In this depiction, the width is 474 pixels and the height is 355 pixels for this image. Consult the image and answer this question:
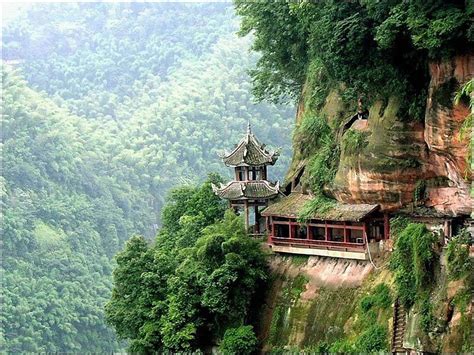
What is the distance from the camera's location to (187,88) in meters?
93.8

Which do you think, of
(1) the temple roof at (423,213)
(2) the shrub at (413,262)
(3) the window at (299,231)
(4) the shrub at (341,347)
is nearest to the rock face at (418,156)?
(1) the temple roof at (423,213)

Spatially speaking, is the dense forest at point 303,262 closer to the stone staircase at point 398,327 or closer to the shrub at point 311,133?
the shrub at point 311,133

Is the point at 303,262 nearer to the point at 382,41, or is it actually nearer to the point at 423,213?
the point at 423,213

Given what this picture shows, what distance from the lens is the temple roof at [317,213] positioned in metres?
26.4

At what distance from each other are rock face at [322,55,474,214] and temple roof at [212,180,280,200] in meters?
2.66

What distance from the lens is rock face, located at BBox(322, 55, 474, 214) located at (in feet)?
78.5

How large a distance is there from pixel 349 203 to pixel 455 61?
502cm

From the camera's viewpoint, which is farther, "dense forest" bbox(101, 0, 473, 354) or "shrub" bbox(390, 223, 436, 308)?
"dense forest" bbox(101, 0, 473, 354)

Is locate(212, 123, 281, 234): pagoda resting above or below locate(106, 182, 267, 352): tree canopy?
above

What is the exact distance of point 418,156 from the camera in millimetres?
25531

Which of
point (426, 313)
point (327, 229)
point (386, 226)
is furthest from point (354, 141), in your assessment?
point (426, 313)

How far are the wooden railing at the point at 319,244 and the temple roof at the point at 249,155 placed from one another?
2285 mm

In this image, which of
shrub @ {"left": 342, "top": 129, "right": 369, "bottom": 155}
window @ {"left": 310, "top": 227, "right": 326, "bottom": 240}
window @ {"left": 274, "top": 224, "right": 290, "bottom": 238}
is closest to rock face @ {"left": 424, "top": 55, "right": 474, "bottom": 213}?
shrub @ {"left": 342, "top": 129, "right": 369, "bottom": 155}

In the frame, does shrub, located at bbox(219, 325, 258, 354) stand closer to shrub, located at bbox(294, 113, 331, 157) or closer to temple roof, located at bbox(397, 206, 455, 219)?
temple roof, located at bbox(397, 206, 455, 219)
